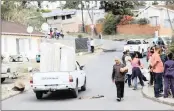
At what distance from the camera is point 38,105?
51.2ft

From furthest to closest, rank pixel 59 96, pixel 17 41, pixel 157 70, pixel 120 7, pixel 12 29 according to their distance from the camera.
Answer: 1. pixel 120 7
2. pixel 17 41
3. pixel 12 29
4. pixel 59 96
5. pixel 157 70

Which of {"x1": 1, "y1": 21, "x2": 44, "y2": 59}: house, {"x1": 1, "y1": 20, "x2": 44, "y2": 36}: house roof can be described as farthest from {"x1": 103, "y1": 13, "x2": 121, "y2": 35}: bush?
{"x1": 1, "y1": 20, "x2": 44, "y2": 36}: house roof

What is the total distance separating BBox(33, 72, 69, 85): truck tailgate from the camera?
1678cm

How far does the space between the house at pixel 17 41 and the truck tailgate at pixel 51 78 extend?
20.1 m

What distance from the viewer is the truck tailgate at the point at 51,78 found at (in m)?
16.8

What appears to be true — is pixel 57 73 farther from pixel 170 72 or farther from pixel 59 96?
pixel 170 72

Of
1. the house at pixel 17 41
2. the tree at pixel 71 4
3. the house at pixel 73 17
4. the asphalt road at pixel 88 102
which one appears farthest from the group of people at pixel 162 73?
the tree at pixel 71 4

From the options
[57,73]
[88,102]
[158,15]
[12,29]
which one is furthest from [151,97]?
[158,15]

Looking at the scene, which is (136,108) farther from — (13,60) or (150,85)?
(13,60)

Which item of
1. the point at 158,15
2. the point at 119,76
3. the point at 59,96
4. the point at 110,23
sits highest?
the point at 158,15

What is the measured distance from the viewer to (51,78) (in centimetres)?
1686

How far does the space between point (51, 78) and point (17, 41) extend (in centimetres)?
2378

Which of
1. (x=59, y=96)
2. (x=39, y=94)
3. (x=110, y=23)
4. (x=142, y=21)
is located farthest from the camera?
(x=110, y=23)

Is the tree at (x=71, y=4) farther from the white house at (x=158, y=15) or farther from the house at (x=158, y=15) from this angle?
the white house at (x=158, y=15)
